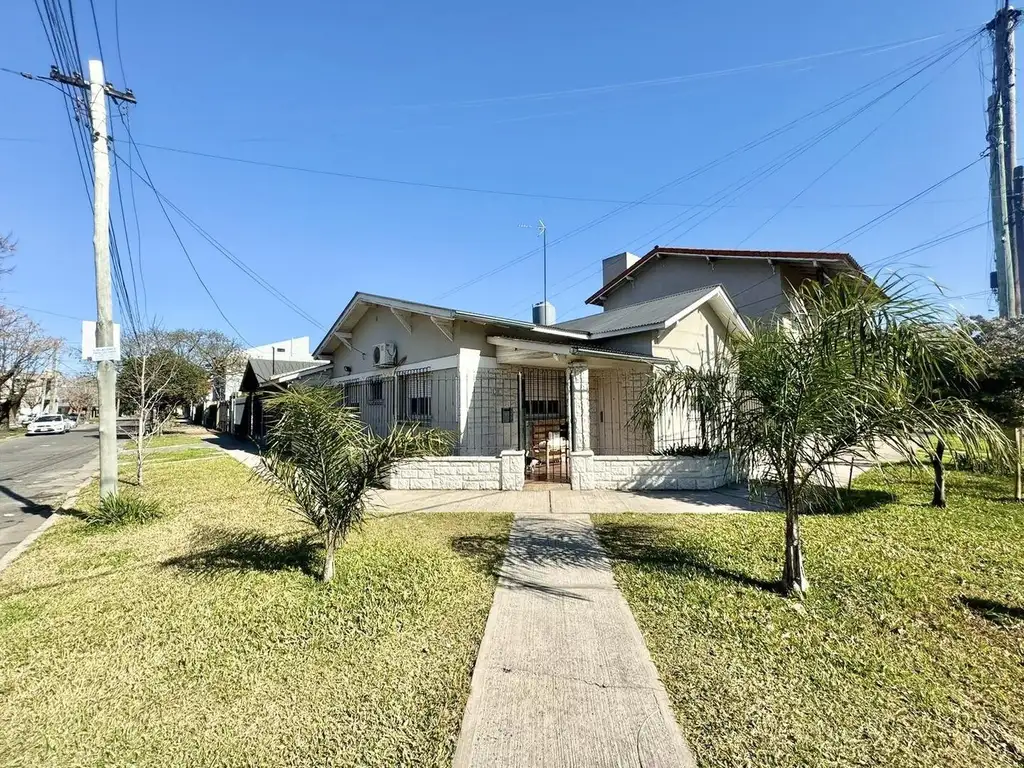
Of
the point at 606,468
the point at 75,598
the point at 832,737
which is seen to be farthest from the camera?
the point at 606,468

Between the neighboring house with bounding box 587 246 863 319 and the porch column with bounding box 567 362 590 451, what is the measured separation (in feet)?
24.3

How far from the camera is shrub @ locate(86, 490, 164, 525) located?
23.8 ft

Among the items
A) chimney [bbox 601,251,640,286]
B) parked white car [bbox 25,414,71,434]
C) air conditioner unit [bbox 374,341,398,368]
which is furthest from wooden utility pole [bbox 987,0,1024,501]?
parked white car [bbox 25,414,71,434]

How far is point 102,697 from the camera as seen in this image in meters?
3.04

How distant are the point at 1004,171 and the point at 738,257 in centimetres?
1422

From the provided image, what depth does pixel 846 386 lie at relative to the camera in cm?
411

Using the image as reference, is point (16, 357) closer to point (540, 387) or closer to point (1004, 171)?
point (540, 387)

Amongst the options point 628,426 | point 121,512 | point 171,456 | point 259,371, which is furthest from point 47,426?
point 628,426

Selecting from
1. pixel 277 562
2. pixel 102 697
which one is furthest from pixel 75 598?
pixel 102 697

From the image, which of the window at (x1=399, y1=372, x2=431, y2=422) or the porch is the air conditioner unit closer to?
the porch

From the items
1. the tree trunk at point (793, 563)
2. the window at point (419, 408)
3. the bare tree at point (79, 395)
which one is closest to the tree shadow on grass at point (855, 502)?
the tree trunk at point (793, 563)

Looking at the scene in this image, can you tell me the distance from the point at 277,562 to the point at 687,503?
672 cm

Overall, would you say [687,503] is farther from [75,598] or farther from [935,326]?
[75,598]

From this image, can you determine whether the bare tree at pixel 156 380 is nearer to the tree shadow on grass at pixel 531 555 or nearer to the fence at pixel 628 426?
the tree shadow on grass at pixel 531 555
